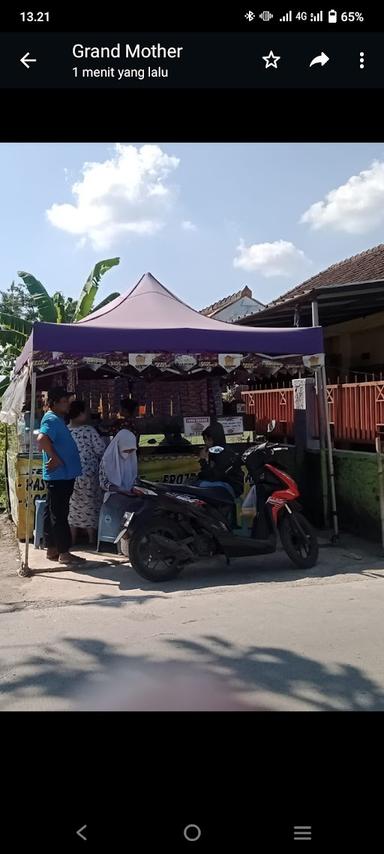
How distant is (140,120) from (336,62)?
2.31ft

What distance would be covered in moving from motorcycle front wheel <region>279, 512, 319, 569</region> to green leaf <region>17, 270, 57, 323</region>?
10.2 m

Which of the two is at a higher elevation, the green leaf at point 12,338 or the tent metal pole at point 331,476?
the green leaf at point 12,338

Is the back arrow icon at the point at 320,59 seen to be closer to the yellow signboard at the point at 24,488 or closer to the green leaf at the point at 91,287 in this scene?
the yellow signboard at the point at 24,488

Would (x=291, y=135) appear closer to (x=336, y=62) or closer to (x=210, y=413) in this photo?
(x=336, y=62)

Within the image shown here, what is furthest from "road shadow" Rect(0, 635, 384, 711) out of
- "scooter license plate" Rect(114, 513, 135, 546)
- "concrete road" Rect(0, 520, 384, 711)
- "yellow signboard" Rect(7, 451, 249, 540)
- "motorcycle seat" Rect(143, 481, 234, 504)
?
"yellow signboard" Rect(7, 451, 249, 540)

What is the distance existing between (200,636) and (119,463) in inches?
107

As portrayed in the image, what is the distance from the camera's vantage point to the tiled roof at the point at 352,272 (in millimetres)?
12812

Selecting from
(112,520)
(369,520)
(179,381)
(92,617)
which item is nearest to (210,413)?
(179,381)

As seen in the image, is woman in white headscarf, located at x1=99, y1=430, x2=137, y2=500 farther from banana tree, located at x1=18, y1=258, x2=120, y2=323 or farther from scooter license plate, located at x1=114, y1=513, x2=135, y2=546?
banana tree, located at x1=18, y1=258, x2=120, y2=323

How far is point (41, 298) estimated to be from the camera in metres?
15.1

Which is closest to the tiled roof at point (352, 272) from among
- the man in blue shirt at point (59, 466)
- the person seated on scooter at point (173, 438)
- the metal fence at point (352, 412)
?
the metal fence at point (352, 412)

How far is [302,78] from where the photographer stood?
7.23 ft

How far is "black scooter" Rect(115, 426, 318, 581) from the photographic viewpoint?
19.0ft
